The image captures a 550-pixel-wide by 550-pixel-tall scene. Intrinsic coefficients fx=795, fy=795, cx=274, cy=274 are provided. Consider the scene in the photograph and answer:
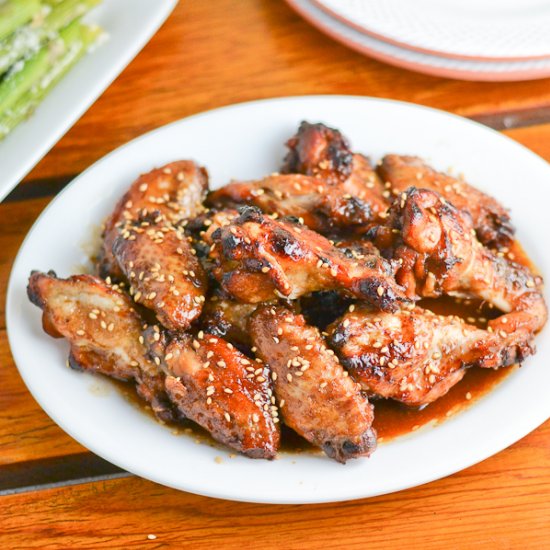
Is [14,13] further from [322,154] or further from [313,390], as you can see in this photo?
[313,390]

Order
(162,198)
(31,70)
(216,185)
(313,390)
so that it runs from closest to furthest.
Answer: (313,390) → (162,198) → (216,185) → (31,70)

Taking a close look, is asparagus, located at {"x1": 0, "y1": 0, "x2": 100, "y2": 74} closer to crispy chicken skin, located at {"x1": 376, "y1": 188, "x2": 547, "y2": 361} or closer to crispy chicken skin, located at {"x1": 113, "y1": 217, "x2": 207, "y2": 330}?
crispy chicken skin, located at {"x1": 113, "y1": 217, "x2": 207, "y2": 330}

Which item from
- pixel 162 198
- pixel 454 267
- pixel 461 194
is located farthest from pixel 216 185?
pixel 454 267

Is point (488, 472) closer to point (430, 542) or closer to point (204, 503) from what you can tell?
point (430, 542)

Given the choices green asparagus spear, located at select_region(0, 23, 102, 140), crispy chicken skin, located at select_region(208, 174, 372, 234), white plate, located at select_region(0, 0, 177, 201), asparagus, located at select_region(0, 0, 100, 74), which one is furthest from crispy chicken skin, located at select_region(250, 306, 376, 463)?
asparagus, located at select_region(0, 0, 100, 74)

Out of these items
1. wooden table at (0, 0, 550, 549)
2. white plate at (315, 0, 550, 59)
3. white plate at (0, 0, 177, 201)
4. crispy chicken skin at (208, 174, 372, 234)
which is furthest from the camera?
white plate at (315, 0, 550, 59)

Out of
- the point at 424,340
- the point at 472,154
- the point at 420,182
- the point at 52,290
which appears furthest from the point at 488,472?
the point at 52,290
